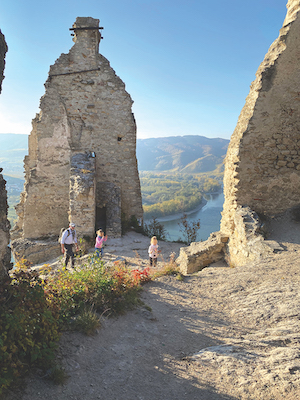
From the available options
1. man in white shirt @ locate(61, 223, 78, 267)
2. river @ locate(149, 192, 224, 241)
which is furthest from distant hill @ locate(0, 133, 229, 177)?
man in white shirt @ locate(61, 223, 78, 267)

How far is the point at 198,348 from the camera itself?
3070mm

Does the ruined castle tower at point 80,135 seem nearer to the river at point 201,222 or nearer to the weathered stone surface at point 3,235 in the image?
the weathered stone surface at point 3,235

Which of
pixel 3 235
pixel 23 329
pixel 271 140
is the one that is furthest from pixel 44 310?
pixel 271 140

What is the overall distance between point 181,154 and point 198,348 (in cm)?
13864

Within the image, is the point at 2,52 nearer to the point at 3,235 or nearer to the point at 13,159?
the point at 3,235

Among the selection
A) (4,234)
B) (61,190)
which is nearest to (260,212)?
(4,234)

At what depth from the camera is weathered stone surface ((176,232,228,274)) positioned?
679 cm

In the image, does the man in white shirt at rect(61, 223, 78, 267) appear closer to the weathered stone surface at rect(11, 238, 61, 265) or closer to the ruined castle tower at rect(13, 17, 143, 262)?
the weathered stone surface at rect(11, 238, 61, 265)

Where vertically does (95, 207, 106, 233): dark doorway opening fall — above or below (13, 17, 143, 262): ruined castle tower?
below

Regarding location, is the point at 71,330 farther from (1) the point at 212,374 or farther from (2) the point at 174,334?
(1) the point at 212,374

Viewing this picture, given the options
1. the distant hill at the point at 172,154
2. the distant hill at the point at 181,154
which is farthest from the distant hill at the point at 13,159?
the distant hill at the point at 181,154

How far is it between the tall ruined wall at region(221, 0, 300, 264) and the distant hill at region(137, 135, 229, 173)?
99726 mm

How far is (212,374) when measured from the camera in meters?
2.54

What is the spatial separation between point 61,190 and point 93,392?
9614 millimetres
